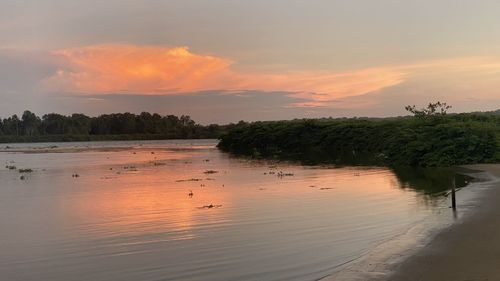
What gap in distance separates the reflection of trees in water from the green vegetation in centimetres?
510

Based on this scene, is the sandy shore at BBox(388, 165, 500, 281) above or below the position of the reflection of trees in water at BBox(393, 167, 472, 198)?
above

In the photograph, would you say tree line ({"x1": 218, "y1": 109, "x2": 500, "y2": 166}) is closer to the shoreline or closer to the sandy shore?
the shoreline

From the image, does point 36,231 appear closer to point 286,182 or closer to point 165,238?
point 165,238

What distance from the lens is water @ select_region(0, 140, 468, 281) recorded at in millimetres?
11430

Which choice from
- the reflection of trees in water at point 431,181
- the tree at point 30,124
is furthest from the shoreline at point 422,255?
the tree at point 30,124

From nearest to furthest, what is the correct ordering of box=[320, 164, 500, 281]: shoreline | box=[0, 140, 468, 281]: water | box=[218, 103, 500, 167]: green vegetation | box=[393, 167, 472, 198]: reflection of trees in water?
box=[320, 164, 500, 281]: shoreline
box=[0, 140, 468, 281]: water
box=[393, 167, 472, 198]: reflection of trees in water
box=[218, 103, 500, 167]: green vegetation

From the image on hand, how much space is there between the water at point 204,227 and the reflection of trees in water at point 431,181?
0.10m

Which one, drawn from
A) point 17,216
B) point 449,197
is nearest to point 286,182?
point 449,197

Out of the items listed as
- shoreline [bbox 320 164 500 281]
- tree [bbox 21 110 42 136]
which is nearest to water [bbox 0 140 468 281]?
shoreline [bbox 320 164 500 281]

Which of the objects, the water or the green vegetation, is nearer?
the water

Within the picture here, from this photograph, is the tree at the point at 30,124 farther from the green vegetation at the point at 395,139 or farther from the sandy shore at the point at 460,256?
the sandy shore at the point at 460,256

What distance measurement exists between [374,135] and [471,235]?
194ft

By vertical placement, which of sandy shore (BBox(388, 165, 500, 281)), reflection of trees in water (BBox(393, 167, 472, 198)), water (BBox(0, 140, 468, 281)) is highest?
sandy shore (BBox(388, 165, 500, 281))

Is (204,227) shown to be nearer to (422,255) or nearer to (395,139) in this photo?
(422,255)
